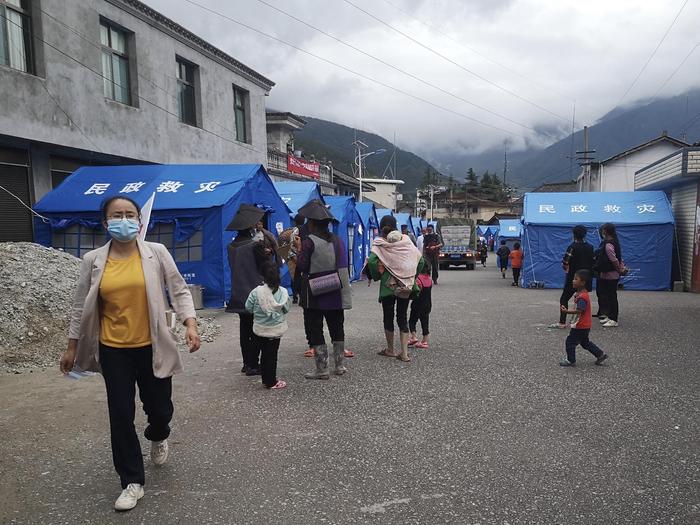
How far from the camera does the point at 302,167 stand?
2877 cm

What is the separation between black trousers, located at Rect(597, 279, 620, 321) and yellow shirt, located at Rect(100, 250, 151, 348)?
8460 millimetres

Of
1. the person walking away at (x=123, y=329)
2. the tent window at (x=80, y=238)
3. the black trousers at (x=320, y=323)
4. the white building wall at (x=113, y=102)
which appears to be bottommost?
the black trousers at (x=320, y=323)

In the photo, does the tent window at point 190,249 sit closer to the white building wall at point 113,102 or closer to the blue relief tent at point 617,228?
the white building wall at point 113,102

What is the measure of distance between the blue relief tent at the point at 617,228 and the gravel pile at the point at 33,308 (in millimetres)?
11619

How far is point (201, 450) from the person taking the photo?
12.6 ft

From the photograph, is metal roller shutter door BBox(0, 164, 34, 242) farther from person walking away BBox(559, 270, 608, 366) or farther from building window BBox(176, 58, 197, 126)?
person walking away BBox(559, 270, 608, 366)

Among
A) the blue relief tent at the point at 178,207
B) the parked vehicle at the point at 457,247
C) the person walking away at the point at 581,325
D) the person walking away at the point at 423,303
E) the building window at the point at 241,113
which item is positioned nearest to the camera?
the person walking away at the point at 581,325

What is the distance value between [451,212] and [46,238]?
7049 centimetres

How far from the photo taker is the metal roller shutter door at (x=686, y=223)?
14.8 metres

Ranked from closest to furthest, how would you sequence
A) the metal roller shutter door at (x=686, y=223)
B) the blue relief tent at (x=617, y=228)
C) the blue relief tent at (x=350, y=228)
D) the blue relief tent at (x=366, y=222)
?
the metal roller shutter door at (x=686, y=223), the blue relief tent at (x=617, y=228), the blue relief tent at (x=350, y=228), the blue relief tent at (x=366, y=222)

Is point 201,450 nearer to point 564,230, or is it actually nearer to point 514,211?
point 564,230

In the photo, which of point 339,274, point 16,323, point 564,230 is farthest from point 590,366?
point 564,230

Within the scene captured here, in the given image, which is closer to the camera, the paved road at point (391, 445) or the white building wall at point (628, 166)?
the paved road at point (391, 445)

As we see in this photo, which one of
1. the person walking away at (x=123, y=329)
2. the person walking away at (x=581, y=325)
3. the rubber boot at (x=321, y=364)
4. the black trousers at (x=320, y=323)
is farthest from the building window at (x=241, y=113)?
the person walking away at (x=123, y=329)
